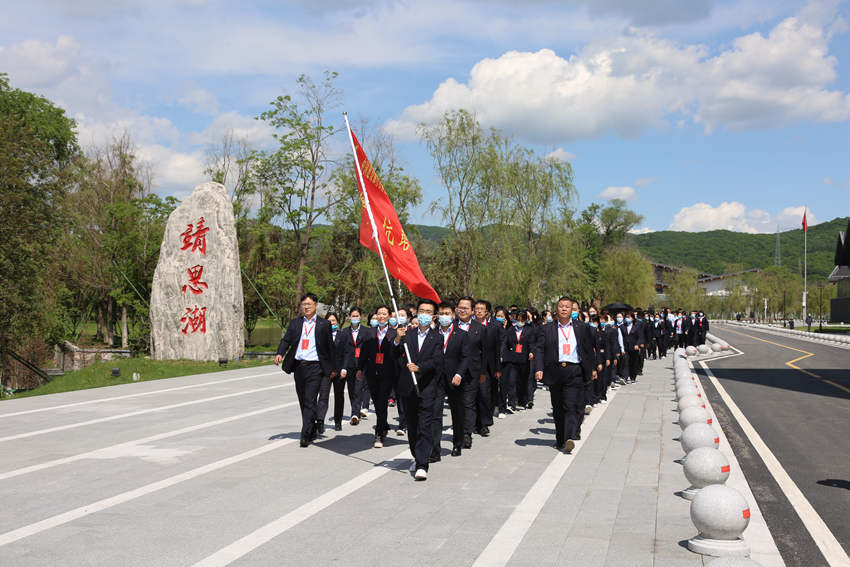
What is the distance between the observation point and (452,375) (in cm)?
900

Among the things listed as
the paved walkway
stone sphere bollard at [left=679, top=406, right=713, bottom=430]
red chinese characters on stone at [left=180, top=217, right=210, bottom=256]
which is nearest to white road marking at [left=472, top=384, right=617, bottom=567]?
the paved walkway

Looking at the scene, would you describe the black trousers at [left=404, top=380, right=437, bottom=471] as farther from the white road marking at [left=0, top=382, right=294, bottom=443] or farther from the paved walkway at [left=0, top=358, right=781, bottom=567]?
the white road marking at [left=0, top=382, right=294, bottom=443]

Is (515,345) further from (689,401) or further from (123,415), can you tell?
(123,415)

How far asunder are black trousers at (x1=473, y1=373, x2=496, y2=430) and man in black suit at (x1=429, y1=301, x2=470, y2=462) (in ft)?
3.05

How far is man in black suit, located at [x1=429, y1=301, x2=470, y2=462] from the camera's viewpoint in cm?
868

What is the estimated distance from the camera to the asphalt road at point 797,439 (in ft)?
20.2

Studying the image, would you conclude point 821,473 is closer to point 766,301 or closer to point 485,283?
point 485,283

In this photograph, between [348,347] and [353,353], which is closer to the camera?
[348,347]

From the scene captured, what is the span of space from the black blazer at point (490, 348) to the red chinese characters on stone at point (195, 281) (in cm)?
1560

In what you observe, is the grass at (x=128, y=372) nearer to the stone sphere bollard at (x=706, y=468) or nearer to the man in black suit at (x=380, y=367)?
the man in black suit at (x=380, y=367)

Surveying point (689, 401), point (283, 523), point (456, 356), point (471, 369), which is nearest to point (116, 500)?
point (283, 523)

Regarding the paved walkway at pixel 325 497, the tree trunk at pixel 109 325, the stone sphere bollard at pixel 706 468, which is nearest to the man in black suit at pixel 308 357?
the paved walkway at pixel 325 497

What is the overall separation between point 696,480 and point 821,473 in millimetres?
2421

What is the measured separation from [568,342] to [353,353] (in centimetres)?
359
